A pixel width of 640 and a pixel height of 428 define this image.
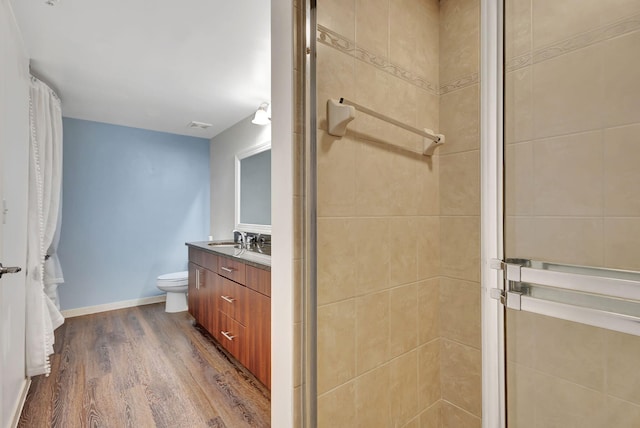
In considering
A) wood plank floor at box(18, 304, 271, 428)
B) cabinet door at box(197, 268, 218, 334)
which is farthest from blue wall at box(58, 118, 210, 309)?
cabinet door at box(197, 268, 218, 334)

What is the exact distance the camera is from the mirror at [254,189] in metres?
3.11

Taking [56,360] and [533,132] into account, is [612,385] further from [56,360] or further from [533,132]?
[56,360]

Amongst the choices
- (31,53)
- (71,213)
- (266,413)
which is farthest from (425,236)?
(71,213)

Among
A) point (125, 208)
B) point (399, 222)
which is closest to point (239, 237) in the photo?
point (125, 208)

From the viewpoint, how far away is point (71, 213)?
3.40 metres

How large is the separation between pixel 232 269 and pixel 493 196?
1.91 metres

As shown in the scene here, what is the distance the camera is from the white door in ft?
4.67

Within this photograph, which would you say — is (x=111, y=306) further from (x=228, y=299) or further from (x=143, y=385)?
(x=228, y=299)

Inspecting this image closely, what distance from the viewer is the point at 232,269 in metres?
2.30

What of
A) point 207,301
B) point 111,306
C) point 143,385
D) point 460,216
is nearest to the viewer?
point 460,216

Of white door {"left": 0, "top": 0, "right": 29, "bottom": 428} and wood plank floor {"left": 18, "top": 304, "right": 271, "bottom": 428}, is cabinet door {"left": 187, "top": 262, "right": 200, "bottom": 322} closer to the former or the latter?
wood plank floor {"left": 18, "top": 304, "right": 271, "bottom": 428}

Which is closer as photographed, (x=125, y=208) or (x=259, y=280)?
(x=259, y=280)

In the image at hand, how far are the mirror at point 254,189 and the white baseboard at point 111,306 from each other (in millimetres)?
1567

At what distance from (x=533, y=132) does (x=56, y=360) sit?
3.42 m
